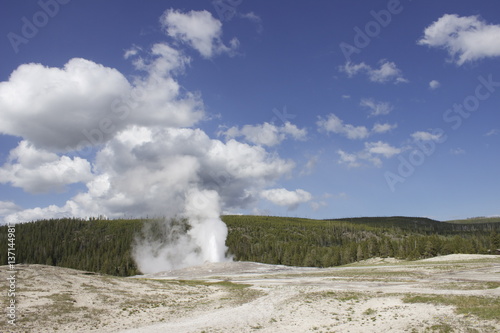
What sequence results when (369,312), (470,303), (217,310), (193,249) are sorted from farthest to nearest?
(193,249) < (217,310) < (369,312) < (470,303)

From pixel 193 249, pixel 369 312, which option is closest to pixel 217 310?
pixel 369 312

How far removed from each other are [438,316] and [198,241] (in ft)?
362

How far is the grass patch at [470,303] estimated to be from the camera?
21609mm

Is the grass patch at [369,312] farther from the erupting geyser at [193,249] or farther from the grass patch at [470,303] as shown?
the erupting geyser at [193,249]

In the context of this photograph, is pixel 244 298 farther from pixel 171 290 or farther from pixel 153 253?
pixel 153 253

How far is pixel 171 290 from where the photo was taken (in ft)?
165

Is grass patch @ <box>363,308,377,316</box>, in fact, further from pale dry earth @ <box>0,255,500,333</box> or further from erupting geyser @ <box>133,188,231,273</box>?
erupting geyser @ <box>133,188,231,273</box>

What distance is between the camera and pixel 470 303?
1000 inches

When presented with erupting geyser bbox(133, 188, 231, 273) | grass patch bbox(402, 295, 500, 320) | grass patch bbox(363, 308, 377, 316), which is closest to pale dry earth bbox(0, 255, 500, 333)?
grass patch bbox(363, 308, 377, 316)

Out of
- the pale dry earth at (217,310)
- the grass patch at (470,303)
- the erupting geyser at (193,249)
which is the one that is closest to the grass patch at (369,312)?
the pale dry earth at (217,310)

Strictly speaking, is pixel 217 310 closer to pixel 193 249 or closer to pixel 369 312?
pixel 369 312

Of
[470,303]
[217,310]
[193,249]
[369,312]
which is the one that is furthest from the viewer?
[193,249]

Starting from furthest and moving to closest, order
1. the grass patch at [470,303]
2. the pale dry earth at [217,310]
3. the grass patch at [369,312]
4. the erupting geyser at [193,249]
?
the erupting geyser at [193,249] → the grass patch at [369,312] → the pale dry earth at [217,310] → the grass patch at [470,303]

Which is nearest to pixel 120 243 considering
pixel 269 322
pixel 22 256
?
pixel 22 256
